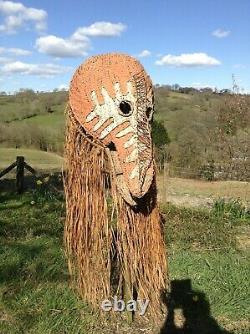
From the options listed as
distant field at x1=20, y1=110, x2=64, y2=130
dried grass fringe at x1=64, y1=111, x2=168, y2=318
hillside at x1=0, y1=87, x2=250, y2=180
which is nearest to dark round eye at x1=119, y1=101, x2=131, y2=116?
dried grass fringe at x1=64, y1=111, x2=168, y2=318

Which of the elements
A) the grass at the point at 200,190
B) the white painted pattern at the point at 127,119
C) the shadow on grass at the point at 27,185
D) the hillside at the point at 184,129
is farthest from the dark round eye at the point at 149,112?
the grass at the point at 200,190

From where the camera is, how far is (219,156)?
16438 mm

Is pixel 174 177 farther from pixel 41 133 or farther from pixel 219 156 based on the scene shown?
pixel 41 133

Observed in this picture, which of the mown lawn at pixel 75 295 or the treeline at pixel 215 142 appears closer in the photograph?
the mown lawn at pixel 75 295

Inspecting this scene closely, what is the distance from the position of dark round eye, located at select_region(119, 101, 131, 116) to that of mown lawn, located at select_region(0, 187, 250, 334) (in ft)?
6.68

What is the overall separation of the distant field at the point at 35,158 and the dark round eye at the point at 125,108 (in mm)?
16131

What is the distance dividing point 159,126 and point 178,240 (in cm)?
1062

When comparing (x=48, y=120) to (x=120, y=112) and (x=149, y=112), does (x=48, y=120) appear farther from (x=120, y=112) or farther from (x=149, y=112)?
(x=120, y=112)

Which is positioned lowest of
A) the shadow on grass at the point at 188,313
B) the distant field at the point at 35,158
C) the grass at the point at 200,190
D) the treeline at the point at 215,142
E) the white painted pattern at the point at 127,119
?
the distant field at the point at 35,158

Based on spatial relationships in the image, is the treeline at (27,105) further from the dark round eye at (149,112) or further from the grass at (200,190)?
the dark round eye at (149,112)

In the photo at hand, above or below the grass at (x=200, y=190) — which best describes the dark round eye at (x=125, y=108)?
above

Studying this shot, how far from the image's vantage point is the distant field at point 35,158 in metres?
20.5

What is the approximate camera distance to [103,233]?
3771 millimetres

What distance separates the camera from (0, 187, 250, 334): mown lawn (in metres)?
3.87
